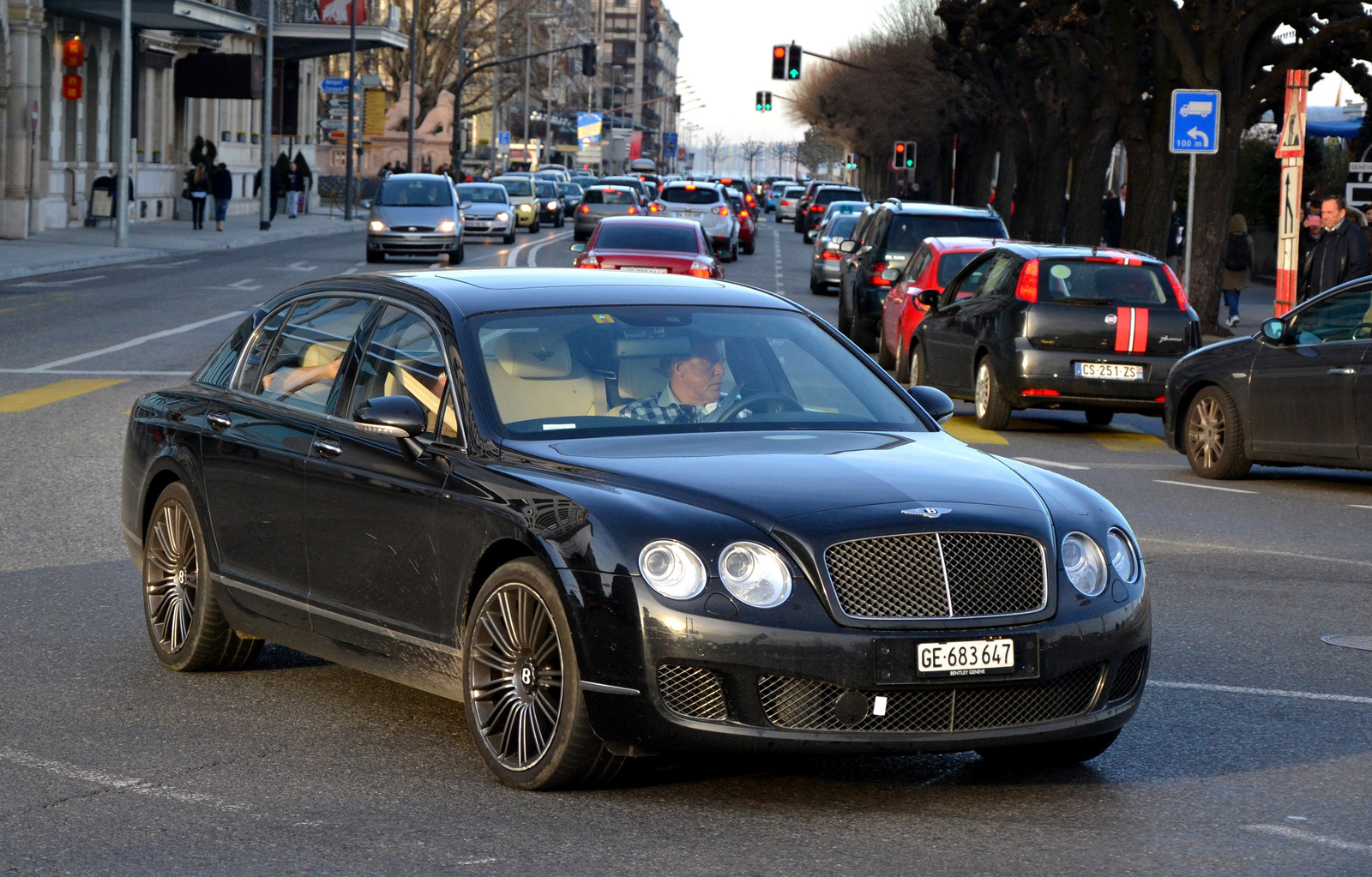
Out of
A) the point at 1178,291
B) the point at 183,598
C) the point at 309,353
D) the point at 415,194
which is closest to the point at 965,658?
the point at 309,353

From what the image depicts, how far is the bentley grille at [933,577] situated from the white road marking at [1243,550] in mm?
5545

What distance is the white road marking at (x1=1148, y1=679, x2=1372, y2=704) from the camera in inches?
281

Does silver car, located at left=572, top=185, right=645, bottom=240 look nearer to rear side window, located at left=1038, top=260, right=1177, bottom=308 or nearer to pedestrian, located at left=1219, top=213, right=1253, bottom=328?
pedestrian, located at left=1219, top=213, right=1253, bottom=328

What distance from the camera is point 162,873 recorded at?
4.83 meters

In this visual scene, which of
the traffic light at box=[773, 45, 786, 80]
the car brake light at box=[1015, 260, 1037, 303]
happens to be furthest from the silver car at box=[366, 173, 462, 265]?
the car brake light at box=[1015, 260, 1037, 303]

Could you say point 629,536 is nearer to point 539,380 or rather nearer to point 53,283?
point 539,380

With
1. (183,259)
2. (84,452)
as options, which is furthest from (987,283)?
(183,259)

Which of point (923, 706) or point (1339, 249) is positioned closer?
point (923, 706)

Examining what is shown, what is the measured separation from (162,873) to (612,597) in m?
1.30

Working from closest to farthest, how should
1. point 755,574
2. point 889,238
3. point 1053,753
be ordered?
point 755,574 < point 1053,753 < point 889,238

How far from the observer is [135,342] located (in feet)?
72.3

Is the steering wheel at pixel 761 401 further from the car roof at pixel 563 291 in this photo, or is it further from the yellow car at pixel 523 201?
the yellow car at pixel 523 201

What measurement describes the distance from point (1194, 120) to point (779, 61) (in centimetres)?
3905

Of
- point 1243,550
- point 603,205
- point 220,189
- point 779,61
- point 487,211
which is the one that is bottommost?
point 1243,550
